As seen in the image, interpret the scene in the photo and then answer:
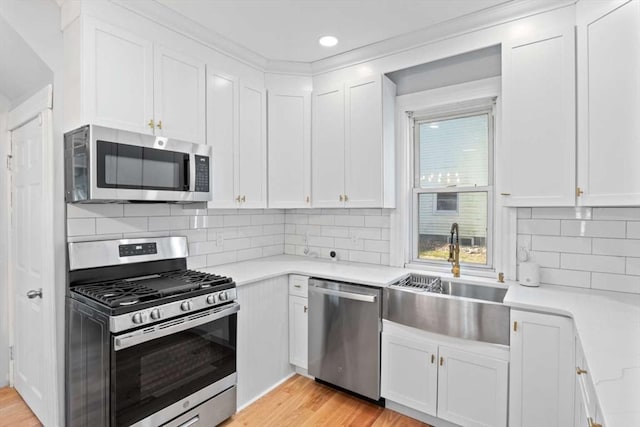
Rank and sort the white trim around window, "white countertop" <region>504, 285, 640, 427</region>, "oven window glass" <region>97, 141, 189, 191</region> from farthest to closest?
the white trim around window → "oven window glass" <region>97, 141, 189, 191</region> → "white countertop" <region>504, 285, 640, 427</region>

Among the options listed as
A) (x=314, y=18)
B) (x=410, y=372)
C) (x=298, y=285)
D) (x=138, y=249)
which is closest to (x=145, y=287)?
(x=138, y=249)

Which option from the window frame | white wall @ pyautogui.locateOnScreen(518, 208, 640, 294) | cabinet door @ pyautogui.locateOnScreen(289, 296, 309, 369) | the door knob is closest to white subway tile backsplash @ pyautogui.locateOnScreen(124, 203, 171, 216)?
the door knob

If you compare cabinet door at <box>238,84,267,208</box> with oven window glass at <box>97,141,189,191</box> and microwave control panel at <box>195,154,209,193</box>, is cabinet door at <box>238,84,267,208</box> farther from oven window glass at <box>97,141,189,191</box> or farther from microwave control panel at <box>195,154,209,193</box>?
oven window glass at <box>97,141,189,191</box>

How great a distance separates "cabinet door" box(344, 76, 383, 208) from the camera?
2783 millimetres

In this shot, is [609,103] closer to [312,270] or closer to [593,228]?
[593,228]

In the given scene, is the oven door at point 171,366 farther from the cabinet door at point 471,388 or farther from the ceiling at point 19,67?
the ceiling at point 19,67

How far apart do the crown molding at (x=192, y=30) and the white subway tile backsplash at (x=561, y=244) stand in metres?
2.59

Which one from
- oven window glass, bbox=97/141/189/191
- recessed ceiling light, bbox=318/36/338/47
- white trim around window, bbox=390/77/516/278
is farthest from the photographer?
recessed ceiling light, bbox=318/36/338/47

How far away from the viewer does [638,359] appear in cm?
121

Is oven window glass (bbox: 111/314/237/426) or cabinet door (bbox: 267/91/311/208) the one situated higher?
cabinet door (bbox: 267/91/311/208)

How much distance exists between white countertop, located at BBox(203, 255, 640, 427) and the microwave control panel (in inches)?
27.3

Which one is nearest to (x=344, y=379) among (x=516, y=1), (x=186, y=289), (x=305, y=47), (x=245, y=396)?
(x=245, y=396)

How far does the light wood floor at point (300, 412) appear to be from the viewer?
232 centimetres

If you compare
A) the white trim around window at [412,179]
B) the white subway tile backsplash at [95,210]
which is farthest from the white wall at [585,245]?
the white subway tile backsplash at [95,210]
